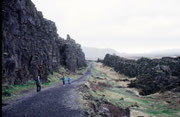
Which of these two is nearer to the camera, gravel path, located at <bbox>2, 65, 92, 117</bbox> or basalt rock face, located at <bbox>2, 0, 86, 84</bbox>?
gravel path, located at <bbox>2, 65, 92, 117</bbox>

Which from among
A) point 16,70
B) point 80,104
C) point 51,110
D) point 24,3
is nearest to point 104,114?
point 80,104

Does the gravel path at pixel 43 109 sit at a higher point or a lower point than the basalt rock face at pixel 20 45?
lower

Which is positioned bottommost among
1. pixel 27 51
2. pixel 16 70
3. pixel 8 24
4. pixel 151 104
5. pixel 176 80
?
pixel 151 104

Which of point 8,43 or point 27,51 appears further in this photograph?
point 27,51

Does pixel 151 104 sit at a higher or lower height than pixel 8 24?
lower

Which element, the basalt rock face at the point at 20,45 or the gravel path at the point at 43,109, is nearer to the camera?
the gravel path at the point at 43,109

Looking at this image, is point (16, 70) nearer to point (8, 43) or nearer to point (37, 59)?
point (8, 43)

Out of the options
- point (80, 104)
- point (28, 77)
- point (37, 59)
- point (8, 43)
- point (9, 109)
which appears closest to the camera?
point (9, 109)

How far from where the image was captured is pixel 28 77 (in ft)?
102

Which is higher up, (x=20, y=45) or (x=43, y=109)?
(x=20, y=45)

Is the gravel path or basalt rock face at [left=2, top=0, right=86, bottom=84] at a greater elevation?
basalt rock face at [left=2, top=0, right=86, bottom=84]

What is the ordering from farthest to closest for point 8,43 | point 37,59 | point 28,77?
point 37,59, point 28,77, point 8,43

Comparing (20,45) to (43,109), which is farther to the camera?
(20,45)

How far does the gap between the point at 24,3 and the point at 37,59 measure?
1398 cm
